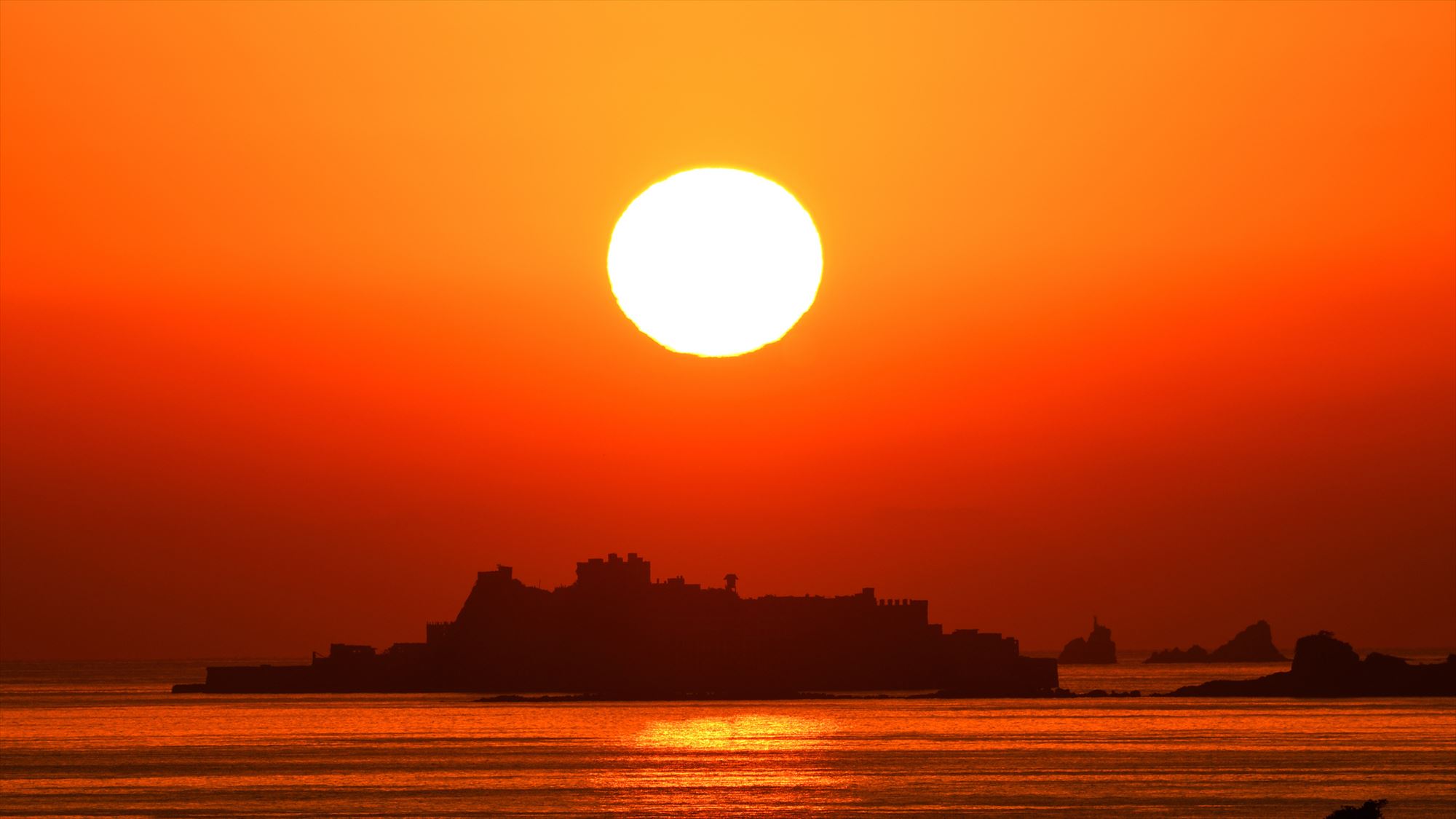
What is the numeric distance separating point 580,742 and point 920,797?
43.5 meters

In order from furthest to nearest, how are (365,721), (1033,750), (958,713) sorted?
(958,713) → (365,721) → (1033,750)

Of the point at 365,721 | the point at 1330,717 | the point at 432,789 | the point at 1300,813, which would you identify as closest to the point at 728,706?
the point at 365,721

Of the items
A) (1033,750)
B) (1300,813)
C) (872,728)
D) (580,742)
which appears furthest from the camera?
(872,728)

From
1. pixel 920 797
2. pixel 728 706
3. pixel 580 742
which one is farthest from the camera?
pixel 728 706

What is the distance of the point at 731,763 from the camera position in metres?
99.6

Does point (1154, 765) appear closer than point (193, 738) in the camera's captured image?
Yes

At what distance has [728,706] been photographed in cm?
18125

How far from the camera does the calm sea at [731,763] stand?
260 feet

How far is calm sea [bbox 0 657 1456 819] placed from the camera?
79.2 metres

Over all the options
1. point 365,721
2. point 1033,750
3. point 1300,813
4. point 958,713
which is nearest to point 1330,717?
point 958,713

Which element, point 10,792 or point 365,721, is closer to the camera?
point 10,792

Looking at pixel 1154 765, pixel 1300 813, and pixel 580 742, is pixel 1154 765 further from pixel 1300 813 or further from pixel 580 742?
pixel 580 742

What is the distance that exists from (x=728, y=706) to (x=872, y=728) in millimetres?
42480

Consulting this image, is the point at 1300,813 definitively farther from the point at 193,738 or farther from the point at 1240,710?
the point at 1240,710
